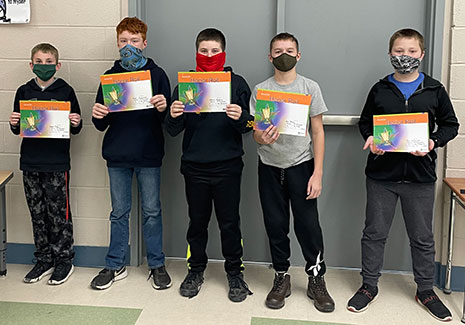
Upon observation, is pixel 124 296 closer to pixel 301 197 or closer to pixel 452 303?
pixel 301 197

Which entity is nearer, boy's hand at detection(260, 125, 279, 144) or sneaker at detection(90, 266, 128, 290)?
boy's hand at detection(260, 125, 279, 144)

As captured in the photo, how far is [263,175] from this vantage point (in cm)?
311

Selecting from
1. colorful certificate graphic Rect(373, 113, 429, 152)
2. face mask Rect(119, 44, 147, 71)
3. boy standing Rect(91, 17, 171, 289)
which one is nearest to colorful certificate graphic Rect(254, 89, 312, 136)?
colorful certificate graphic Rect(373, 113, 429, 152)

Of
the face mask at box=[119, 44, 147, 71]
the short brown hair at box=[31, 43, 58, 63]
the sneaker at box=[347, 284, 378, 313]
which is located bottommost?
the sneaker at box=[347, 284, 378, 313]

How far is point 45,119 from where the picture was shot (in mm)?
3199

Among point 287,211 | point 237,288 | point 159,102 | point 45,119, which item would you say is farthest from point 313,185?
point 45,119

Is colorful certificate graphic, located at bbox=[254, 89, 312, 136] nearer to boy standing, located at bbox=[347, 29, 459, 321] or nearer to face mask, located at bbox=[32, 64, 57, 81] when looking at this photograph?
boy standing, located at bbox=[347, 29, 459, 321]

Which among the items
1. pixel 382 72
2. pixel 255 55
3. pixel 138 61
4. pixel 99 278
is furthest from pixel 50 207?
pixel 382 72

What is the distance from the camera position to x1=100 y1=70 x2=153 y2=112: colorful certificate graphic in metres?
3.06

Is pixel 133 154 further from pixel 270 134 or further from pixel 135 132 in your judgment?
pixel 270 134

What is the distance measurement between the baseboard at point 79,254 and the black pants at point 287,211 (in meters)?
1.07

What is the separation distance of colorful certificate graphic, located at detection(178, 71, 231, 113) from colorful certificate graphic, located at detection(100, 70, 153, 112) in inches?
9.6

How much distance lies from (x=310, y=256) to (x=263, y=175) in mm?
522

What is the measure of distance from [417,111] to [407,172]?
12.8 inches
